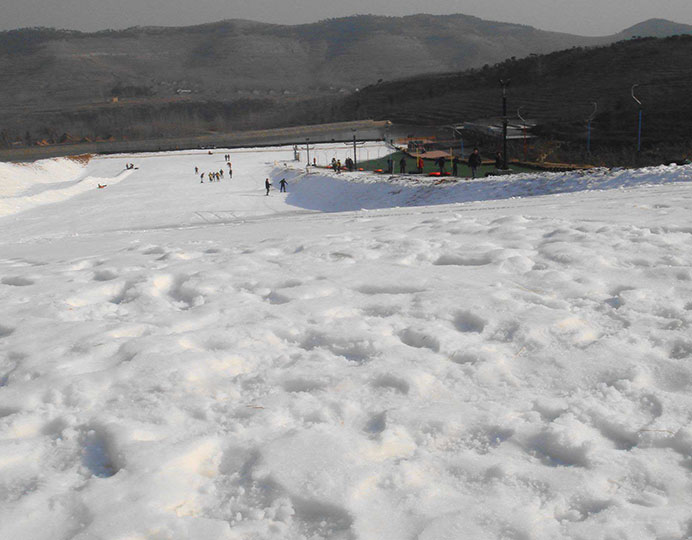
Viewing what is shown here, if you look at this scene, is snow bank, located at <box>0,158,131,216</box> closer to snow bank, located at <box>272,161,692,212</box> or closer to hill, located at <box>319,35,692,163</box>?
snow bank, located at <box>272,161,692,212</box>

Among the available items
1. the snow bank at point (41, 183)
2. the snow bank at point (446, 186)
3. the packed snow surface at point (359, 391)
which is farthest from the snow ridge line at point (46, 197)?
the packed snow surface at point (359, 391)

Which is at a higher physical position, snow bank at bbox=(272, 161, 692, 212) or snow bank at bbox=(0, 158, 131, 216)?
snow bank at bbox=(272, 161, 692, 212)

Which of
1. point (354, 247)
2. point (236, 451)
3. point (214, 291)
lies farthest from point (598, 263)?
point (236, 451)

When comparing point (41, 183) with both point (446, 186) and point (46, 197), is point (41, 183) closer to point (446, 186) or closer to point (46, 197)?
point (46, 197)

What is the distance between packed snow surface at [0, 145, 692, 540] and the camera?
9.56 ft

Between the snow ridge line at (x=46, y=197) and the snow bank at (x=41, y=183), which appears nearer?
the snow ridge line at (x=46, y=197)

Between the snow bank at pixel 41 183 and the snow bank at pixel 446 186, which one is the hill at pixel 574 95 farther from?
the snow bank at pixel 41 183

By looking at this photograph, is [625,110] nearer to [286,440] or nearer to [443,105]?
[443,105]

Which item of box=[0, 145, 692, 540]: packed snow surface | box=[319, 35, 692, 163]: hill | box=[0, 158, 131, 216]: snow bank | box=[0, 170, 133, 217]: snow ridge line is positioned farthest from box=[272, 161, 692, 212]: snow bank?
box=[319, 35, 692, 163]: hill

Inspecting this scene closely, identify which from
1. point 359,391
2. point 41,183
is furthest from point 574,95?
point 359,391

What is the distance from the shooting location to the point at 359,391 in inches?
155

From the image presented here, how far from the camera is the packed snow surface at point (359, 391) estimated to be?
2914 millimetres

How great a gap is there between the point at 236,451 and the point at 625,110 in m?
95.7

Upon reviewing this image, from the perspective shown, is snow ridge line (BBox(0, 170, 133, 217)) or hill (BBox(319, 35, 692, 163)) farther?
hill (BBox(319, 35, 692, 163))
